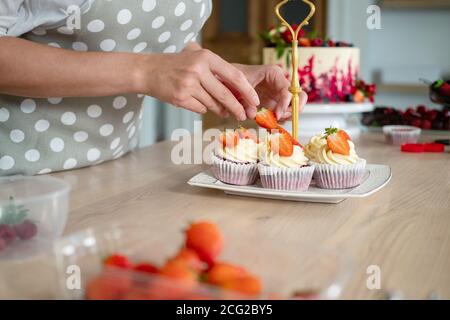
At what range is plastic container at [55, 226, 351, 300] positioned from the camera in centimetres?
53

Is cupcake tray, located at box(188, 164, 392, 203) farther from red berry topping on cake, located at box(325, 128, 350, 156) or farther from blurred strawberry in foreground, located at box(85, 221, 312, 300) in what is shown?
blurred strawberry in foreground, located at box(85, 221, 312, 300)

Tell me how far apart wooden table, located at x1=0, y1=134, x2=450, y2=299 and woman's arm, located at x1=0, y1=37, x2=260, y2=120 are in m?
0.18

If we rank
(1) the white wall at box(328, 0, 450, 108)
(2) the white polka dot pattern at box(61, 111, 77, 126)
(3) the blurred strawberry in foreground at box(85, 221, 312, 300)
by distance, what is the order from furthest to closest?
(1) the white wall at box(328, 0, 450, 108) → (2) the white polka dot pattern at box(61, 111, 77, 126) → (3) the blurred strawberry in foreground at box(85, 221, 312, 300)

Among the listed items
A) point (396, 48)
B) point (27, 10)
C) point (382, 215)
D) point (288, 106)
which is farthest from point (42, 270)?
point (396, 48)

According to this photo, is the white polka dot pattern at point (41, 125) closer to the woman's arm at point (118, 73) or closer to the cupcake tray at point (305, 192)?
the woman's arm at point (118, 73)

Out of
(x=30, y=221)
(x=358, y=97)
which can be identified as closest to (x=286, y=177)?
(x=30, y=221)

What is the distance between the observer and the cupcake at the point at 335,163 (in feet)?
3.55

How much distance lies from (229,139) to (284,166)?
0.45 ft

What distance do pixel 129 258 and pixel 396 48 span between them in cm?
360

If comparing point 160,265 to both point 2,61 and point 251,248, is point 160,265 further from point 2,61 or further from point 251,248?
point 2,61

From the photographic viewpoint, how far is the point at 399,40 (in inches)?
154

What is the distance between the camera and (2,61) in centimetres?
110

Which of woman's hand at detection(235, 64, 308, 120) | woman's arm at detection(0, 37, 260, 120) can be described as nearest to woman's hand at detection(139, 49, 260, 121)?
woman's arm at detection(0, 37, 260, 120)

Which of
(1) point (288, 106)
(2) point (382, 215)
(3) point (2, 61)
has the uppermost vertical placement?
(3) point (2, 61)
